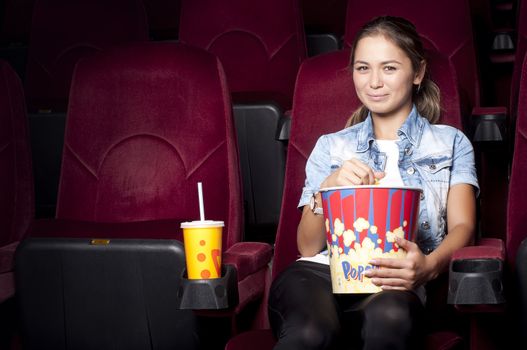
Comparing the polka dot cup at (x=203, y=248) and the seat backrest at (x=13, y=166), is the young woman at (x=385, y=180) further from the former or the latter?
the seat backrest at (x=13, y=166)

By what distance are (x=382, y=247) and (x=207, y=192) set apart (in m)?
0.45

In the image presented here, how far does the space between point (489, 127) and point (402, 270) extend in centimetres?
52

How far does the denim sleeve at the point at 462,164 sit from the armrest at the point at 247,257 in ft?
0.87

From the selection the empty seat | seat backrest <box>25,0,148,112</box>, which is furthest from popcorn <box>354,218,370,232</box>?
seat backrest <box>25,0,148,112</box>

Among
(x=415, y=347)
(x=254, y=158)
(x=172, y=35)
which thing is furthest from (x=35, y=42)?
(x=415, y=347)

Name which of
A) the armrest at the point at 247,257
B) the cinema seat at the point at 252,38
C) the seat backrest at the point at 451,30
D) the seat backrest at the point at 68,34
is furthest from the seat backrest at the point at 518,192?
the seat backrest at the point at 68,34

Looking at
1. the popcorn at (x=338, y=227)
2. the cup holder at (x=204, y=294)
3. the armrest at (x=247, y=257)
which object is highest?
the popcorn at (x=338, y=227)

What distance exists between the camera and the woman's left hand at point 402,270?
895 mm

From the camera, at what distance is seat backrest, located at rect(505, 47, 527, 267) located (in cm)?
109

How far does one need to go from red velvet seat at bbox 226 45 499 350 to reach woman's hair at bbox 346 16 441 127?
0.02 meters

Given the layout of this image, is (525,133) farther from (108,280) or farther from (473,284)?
(108,280)

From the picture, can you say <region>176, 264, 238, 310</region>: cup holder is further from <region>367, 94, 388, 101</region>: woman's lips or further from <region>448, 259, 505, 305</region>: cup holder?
<region>367, 94, 388, 101</region>: woman's lips

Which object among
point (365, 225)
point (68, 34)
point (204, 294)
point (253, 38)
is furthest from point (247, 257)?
point (68, 34)

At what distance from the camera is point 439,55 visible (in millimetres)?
1243
